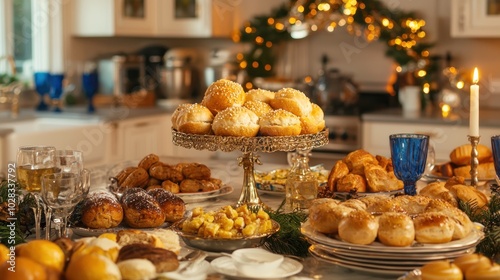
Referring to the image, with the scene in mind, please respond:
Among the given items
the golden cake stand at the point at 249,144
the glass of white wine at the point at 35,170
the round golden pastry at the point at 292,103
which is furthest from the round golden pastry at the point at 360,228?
the glass of white wine at the point at 35,170

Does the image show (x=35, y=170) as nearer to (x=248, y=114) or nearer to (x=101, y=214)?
(x=101, y=214)

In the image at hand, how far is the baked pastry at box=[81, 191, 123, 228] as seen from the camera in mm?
1725

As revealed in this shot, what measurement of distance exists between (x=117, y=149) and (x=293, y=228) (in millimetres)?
2841

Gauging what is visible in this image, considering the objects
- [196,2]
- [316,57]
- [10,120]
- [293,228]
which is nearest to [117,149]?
[10,120]

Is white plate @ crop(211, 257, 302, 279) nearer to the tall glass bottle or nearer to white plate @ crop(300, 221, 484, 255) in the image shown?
white plate @ crop(300, 221, 484, 255)

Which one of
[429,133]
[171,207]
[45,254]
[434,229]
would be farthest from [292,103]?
[429,133]

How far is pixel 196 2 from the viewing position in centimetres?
518

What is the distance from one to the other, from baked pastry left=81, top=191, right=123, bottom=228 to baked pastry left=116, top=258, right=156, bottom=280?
0.41 m

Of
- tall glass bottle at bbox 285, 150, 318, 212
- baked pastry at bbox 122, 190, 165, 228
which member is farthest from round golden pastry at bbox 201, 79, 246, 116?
baked pastry at bbox 122, 190, 165, 228

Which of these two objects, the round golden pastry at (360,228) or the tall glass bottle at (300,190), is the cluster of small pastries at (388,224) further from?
the tall glass bottle at (300,190)

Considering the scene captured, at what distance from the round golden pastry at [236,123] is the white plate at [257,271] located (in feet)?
1.49

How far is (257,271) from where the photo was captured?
1431mm

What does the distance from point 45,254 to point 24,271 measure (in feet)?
0.24

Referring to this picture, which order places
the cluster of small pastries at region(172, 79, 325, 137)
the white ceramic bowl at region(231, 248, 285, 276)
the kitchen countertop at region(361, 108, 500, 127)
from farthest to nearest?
the kitchen countertop at region(361, 108, 500, 127)
the cluster of small pastries at region(172, 79, 325, 137)
the white ceramic bowl at region(231, 248, 285, 276)
